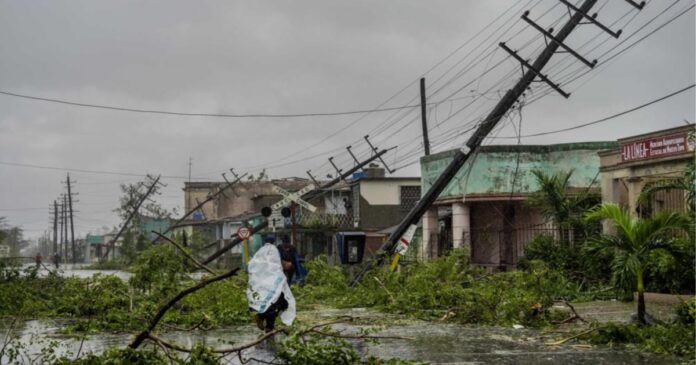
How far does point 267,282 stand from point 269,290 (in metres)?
0.16

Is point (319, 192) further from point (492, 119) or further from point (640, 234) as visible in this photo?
point (640, 234)

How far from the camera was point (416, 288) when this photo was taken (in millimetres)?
20062

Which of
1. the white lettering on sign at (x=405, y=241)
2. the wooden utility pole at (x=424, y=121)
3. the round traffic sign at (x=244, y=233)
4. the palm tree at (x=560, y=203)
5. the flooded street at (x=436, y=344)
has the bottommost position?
the flooded street at (x=436, y=344)

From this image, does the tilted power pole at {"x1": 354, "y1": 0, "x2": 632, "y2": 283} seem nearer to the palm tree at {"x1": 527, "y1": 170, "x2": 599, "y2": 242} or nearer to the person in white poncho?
the palm tree at {"x1": 527, "y1": 170, "x2": 599, "y2": 242}

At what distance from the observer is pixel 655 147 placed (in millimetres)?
21750

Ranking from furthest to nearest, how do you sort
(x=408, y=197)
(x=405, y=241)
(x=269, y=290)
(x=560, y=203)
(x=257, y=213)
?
1. (x=257, y=213)
2. (x=408, y=197)
3. (x=405, y=241)
4. (x=560, y=203)
5. (x=269, y=290)

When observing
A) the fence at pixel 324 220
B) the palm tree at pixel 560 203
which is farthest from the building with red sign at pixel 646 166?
the fence at pixel 324 220

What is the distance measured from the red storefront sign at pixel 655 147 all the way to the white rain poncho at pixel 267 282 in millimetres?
11530

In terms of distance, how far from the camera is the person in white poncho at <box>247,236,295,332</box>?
46.0 feet

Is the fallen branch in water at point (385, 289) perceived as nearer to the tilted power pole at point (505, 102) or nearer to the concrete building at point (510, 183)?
the tilted power pole at point (505, 102)

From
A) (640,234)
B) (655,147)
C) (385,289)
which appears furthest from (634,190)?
(640,234)

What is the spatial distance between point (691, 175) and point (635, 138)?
4284mm

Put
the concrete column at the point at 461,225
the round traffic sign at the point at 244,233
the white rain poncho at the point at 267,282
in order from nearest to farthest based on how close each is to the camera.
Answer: the white rain poncho at the point at 267,282 < the round traffic sign at the point at 244,233 < the concrete column at the point at 461,225

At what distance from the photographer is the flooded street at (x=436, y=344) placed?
11.6 metres
